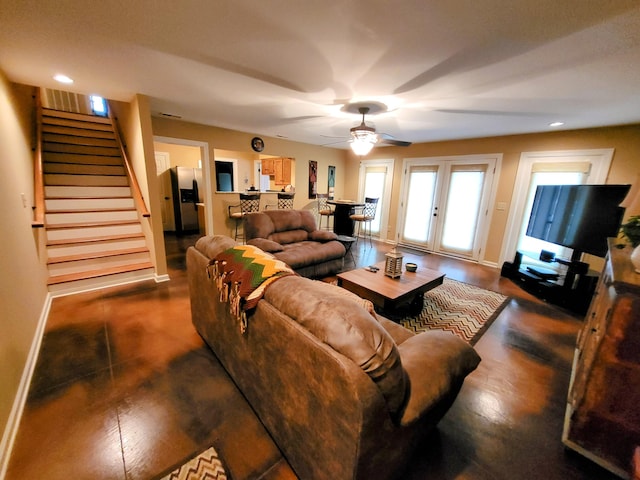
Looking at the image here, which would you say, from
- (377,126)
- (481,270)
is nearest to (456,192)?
(481,270)

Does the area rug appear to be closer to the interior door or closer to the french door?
the french door

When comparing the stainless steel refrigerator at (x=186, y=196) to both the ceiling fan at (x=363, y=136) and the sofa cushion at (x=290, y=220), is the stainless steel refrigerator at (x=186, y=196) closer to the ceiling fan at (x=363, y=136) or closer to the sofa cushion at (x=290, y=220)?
the sofa cushion at (x=290, y=220)

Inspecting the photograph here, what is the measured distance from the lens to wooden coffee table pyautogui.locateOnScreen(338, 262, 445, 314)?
235 centimetres

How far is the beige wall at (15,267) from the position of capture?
149 centimetres

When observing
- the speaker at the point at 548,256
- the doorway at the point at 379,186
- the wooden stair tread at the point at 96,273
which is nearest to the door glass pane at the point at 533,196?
the speaker at the point at 548,256

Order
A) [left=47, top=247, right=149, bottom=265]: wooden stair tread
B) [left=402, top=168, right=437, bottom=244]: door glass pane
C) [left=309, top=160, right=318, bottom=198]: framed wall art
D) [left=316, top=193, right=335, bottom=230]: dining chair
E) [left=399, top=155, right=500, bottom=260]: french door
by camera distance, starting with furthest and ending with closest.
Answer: [left=309, top=160, right=318, bottom=198]: framed wall art
[left=316, top=193, right=335, bottom=230]: dining chair
[left=402, top=168, right=437, bottom=244]: door glass pane
[left=399, top=155, right=500, bottom=260]: french door
[left=47, top=247, right=149, bottom=265]: wooden stair tread

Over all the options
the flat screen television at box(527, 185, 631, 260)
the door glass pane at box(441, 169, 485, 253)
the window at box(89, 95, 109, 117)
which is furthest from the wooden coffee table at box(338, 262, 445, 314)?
the window at box(89, 95, 109, 117)

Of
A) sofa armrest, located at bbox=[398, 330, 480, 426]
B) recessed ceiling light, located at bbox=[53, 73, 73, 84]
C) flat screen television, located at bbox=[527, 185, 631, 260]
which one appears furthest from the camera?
flat screen television, located at bbox=[527, 185, 631, 260]

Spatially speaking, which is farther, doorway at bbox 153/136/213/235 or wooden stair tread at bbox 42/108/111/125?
wooden stair tread at bbox 42/108/111/125

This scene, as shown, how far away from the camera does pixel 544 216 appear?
3588 mm

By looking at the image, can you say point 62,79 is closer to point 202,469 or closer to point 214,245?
point 214,245

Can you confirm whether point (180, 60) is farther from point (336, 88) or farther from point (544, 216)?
point (544, 216)

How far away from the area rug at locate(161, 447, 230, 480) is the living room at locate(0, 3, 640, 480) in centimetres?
95

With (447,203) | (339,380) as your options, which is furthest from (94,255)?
(447,203)
